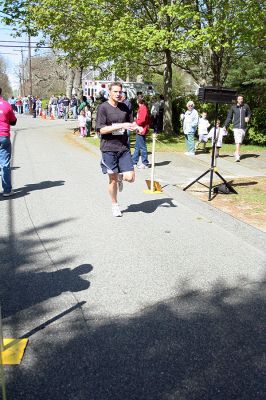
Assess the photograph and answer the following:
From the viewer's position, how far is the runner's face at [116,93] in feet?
18.7

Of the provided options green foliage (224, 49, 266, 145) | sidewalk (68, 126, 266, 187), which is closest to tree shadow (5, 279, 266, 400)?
sidewalk (68, 126, 266, 187)

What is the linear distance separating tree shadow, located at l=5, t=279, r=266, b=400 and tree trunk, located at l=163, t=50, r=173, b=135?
15.1m

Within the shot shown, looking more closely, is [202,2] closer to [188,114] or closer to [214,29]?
[214,29]

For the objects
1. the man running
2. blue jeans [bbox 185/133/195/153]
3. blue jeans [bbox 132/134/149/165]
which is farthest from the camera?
blue jeans [bbox 185/133/195/153]

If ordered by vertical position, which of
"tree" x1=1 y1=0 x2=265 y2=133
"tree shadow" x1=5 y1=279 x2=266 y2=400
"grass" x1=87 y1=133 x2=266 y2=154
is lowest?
"tree shadow" x1=5 y1=279 x2=266 y2=400

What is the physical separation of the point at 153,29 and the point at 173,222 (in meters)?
9.22

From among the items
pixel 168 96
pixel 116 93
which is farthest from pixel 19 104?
pixel 116 93

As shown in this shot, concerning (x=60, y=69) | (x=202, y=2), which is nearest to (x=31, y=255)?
(x=202, y=2)

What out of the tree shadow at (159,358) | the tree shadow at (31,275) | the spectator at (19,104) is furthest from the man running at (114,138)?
the spectator at (19,104)

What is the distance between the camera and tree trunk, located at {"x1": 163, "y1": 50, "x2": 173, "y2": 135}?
1735 cm

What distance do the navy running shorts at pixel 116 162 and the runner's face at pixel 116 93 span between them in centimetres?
79

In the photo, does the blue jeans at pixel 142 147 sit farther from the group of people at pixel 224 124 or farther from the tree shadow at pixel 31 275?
the tree shadow at pixel 31 275

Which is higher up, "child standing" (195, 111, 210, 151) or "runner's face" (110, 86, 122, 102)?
"runner's face" (110, 86, 122, 102)

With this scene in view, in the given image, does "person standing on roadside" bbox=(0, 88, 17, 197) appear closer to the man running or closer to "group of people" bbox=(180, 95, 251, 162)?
the man running
